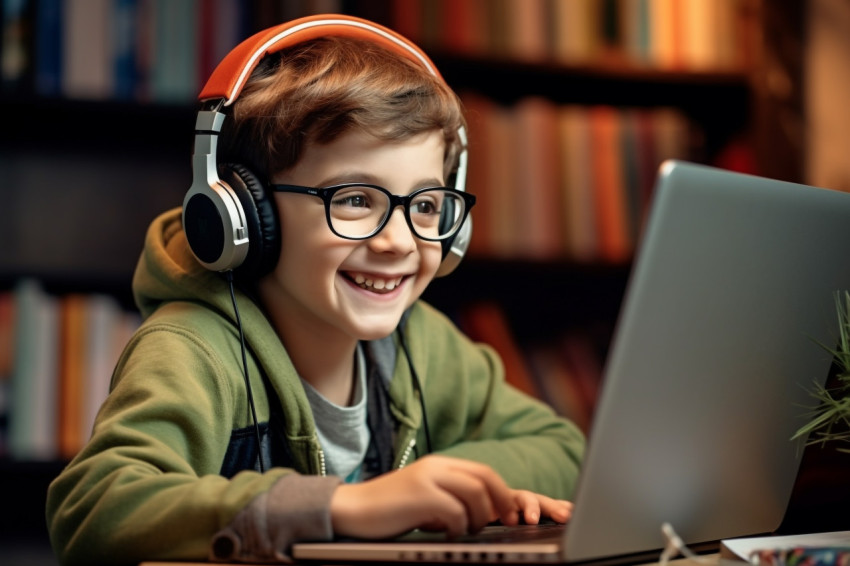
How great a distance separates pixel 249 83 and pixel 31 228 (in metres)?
1.17

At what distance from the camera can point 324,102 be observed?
0.95 metres

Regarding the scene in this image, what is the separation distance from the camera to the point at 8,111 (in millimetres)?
1823

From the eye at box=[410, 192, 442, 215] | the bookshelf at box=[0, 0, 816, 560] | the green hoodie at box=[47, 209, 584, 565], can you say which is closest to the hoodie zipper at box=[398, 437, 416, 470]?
the green hoodie at box=[47, 209, 584, 565]

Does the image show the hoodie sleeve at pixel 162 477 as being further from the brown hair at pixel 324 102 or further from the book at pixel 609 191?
the book at pixel 609 191

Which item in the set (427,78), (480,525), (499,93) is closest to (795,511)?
(480,525)

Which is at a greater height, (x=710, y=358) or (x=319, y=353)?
(x=710, y=358)

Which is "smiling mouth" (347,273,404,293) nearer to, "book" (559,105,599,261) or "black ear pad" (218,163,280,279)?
"black ear pad" (218,163,280,279)

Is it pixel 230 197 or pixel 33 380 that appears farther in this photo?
pixel 33 380

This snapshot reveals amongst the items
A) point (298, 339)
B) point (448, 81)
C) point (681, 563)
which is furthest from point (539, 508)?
point (448, 81)

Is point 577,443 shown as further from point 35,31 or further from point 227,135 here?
point 35,31

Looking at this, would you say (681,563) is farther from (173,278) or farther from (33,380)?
(33,380)

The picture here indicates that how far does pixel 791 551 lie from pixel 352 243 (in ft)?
1.66

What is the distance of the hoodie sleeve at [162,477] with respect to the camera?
67 centimetres

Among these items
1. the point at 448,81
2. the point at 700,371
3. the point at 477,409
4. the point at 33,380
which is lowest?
the point at 33,380
